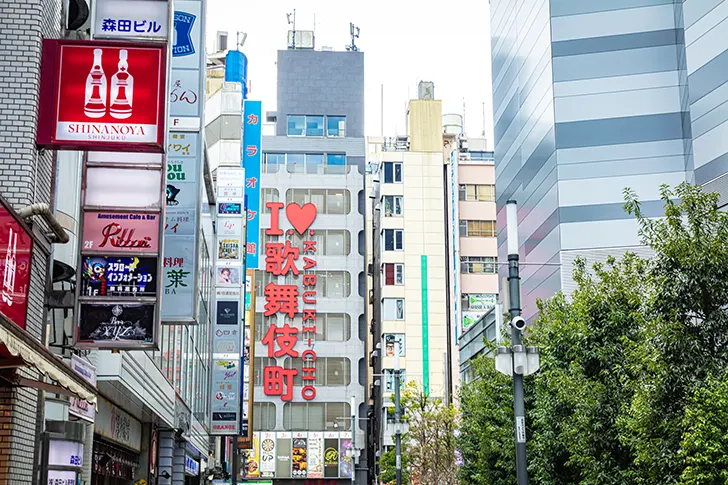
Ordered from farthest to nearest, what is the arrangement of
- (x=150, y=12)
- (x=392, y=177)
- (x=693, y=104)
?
1. (x=392, y=177)
2. (x=693, y=104)
3. (x=150, y=12)

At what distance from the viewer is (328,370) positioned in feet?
315

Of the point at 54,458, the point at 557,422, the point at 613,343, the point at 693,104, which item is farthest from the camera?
the point at 693,104

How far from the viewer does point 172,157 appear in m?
28.4

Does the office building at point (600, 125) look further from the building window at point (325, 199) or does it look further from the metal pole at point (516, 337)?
the building window at point (325, 199)

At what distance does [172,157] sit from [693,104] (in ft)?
58.8

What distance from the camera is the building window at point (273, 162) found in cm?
9912

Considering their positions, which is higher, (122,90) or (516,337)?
(122,90)

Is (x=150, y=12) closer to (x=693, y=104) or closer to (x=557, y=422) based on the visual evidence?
(x=557, y=422)

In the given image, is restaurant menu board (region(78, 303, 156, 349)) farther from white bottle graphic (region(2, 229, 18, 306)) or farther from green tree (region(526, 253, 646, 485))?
green tree (region(526, 253, 646, 485))

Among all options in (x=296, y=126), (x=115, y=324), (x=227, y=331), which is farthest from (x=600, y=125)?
(x=296, y=126)

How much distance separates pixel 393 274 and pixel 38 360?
82.4 metres

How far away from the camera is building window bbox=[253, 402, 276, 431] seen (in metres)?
93.8

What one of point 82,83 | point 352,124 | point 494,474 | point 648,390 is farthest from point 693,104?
point 352,124

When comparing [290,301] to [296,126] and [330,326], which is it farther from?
[296,126]
